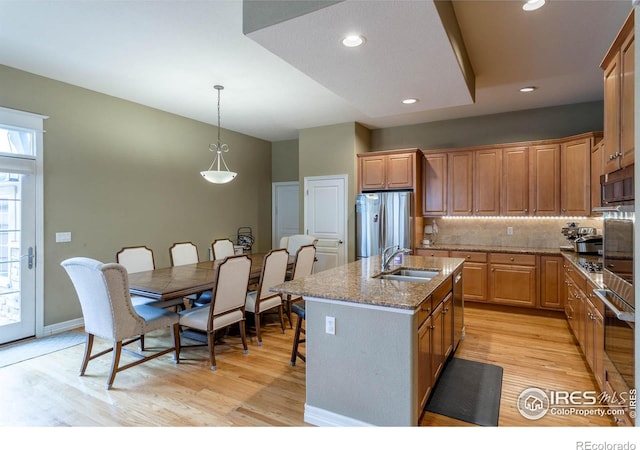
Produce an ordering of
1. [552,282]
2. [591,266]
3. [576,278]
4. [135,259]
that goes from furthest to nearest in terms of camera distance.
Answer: [552,282] → [135,259] → [576,278] → [591,266]

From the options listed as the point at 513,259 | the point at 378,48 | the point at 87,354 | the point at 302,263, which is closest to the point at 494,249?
the point at 513,259

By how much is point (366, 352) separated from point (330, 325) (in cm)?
28

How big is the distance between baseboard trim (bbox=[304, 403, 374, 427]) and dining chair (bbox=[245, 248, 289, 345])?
1397mm

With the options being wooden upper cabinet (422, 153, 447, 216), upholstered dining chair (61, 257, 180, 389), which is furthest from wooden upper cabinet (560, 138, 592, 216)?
upholstered dining chair (61, 257, 180, 389)

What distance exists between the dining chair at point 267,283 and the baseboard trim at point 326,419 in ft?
4.58

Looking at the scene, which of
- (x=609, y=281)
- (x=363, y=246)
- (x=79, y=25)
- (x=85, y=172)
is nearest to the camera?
(x=609, y=281)

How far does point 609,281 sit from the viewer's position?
84.1 inches

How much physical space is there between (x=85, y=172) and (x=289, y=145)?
3.92 meters

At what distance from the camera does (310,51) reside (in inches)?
98.0

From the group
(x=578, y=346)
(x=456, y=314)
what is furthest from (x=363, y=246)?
(x=578, y=346)

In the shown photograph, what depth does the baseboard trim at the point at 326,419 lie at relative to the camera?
2.13 metres

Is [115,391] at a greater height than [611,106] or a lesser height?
lesser

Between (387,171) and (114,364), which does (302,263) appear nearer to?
(114,364)
